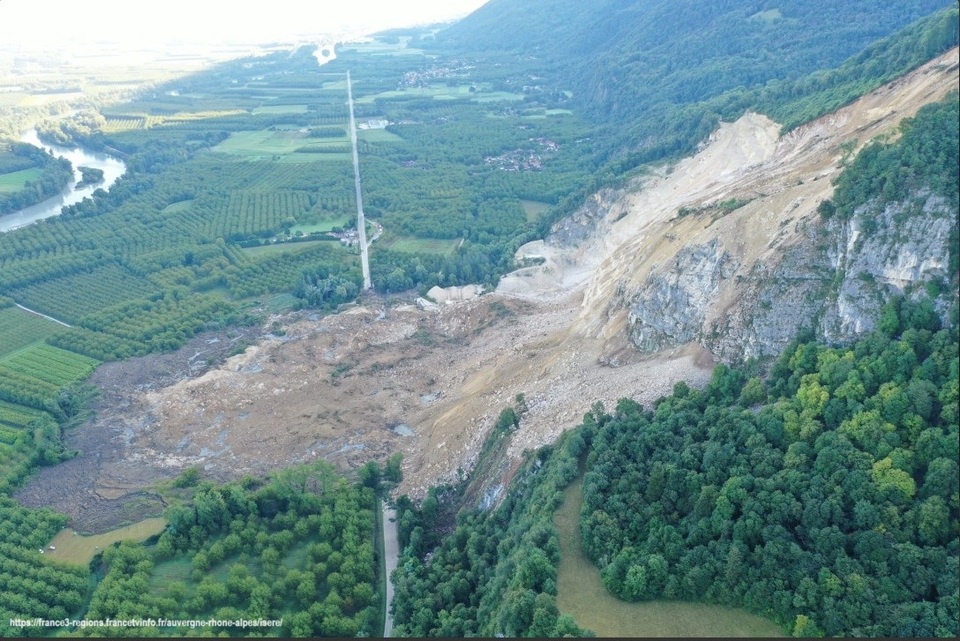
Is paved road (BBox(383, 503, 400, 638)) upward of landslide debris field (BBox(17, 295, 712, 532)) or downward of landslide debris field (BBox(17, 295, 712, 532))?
downward

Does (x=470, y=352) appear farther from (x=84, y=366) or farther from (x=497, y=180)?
(x=497, y=180)

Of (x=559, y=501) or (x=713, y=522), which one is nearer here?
(x=713, y=522)

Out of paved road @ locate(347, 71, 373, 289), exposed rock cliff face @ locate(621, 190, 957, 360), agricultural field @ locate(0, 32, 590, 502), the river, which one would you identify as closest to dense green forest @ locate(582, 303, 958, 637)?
exposed rock cliff face @ locate(621, 190, 957, 360)

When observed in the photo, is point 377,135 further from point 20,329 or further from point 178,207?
point 20,329

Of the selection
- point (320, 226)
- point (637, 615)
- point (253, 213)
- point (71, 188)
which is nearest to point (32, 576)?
point (637, 615)

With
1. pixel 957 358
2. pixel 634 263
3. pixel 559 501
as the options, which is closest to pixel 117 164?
pixel 634 263

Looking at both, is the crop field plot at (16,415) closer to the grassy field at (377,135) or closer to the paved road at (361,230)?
the paved road at (361,230)

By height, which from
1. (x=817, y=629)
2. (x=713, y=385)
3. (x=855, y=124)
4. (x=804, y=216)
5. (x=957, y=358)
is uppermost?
(x=855, y=124)

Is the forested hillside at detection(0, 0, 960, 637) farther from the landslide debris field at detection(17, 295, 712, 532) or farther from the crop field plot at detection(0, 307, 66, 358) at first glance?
the landslide debris field at detection(17, 295, 712, 532)
